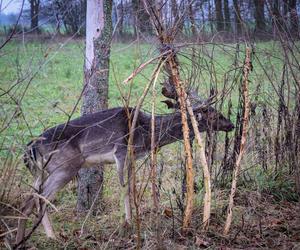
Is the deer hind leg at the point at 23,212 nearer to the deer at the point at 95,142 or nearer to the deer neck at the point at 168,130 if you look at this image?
the deer at the point at 95,142

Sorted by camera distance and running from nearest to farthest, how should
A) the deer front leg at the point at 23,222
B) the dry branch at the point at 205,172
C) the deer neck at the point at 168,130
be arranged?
the deer front leg at the point at 23,222 < the dry branch at the point at 205,172 < the deer neck at the point at 168,130

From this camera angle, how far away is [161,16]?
4723mm

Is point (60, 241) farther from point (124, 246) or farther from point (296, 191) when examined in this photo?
point (296, 191)

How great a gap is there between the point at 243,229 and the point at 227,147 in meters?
1.25

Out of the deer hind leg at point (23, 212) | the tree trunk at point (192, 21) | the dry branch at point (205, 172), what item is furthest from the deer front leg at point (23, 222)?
the tree trunk at point (192, 21)

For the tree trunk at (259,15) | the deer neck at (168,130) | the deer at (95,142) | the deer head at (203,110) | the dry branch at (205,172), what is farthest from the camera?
the tree trunk at (259,15)

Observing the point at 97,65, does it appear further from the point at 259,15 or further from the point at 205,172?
the point at 259,15

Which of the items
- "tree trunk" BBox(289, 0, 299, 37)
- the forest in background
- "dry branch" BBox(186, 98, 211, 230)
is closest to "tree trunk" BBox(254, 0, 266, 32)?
the forest in background

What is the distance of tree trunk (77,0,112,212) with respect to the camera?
6.32 metres

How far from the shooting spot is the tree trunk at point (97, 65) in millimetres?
6324

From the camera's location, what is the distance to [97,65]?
6324 mm

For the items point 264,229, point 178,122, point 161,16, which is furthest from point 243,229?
point 161,16

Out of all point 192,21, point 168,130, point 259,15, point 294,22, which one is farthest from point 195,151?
point 259,15

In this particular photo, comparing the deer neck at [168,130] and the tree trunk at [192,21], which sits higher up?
the tree trunk at [192,21]
